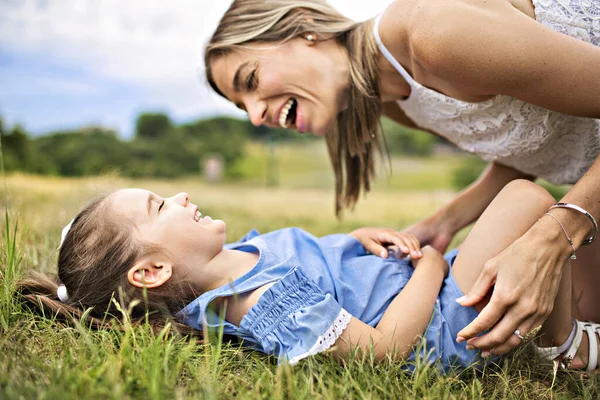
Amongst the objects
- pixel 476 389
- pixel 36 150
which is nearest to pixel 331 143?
pixel 476 389

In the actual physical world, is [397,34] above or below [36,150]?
above

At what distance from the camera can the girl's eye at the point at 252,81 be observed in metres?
2.18

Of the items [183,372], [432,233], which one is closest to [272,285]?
[183,372]

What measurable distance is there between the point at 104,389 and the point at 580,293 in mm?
1804

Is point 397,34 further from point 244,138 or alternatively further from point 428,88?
point 244,138

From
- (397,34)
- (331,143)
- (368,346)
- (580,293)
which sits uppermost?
(397,34)

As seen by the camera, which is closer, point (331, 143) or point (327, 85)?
point (327, 85)

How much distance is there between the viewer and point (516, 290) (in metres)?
1.49

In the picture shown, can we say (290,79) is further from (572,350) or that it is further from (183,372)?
(572,350)

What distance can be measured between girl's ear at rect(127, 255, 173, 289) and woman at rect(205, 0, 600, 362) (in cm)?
81

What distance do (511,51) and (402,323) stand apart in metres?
0.89

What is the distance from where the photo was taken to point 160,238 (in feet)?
5.62

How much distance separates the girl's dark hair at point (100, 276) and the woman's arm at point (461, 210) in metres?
1.25

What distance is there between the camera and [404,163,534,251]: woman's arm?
254 centimetres
